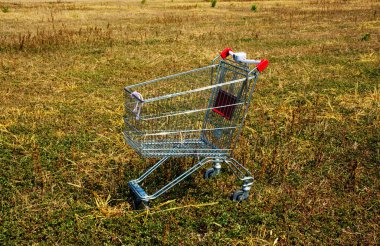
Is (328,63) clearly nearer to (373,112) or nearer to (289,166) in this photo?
(373,112)

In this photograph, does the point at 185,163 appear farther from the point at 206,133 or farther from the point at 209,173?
the point at 206,133

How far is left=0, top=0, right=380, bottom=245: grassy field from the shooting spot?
398cm

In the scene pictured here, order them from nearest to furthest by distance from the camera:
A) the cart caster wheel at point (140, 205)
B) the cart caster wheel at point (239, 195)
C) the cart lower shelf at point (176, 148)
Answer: the cart lower shelf at point (176, 148), the cart caster wheel at point (140, 205), the cart caster wheel at point (239, 195)

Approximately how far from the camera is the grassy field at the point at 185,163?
398cm

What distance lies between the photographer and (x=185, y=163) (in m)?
5.12

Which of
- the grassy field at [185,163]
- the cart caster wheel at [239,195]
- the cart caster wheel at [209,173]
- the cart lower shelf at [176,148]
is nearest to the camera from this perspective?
the cart lower shelf at [176,148]

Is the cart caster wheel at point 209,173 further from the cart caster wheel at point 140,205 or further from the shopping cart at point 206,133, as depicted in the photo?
the cart caster wheel at point 140,205

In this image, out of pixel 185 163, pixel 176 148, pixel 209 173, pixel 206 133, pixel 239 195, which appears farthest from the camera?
pixel 185 163

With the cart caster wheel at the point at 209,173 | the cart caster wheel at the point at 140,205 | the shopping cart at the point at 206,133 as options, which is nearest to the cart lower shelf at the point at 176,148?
the shopping cart at the point at 206,133

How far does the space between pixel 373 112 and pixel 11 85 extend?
24.4ft

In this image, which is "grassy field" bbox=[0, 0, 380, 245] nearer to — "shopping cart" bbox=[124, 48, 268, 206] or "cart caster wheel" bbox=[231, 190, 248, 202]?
"cart caster wheel" bbox=[231, 190, 248, 202]

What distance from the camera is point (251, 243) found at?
378 cm

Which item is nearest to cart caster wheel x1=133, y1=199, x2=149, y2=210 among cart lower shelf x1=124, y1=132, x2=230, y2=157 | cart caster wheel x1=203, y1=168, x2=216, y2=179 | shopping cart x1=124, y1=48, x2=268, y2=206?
shopping cart x1=124, y1=48, x2=268, y2=206

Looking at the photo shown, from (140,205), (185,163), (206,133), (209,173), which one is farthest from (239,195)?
(140,205)
